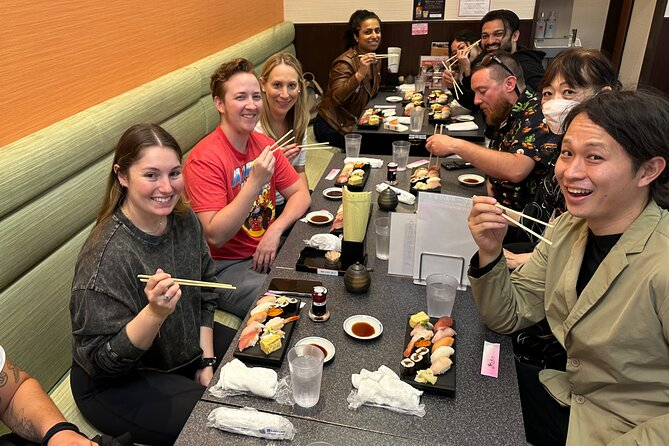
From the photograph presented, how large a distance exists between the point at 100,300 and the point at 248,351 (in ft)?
1.56

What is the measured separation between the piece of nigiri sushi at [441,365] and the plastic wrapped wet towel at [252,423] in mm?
403

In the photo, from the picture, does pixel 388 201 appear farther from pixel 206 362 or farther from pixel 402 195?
pixel 206 362

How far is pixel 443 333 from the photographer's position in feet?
4.72

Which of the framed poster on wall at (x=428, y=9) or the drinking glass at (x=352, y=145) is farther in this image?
the framed poster on wall at (x=428, y=9)

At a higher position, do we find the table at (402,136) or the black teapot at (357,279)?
the black teapot at (357,279)

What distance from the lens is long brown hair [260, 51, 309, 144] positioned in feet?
9.14

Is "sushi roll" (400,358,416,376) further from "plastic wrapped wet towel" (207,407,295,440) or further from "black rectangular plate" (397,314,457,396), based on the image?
"plastic wrapped wet towel" (207,407,295,440)

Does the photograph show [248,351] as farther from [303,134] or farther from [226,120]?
[303,134]

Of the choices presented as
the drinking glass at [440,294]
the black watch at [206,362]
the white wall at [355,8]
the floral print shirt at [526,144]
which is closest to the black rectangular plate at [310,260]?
the drinking glass at [440,294]

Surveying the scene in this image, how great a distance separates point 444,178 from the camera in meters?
2.72

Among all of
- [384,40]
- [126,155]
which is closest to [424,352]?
[126,155]

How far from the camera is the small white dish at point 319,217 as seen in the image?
2.20m

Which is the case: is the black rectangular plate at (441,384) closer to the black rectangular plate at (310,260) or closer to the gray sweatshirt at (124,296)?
the black rectangular plate at (310,260)

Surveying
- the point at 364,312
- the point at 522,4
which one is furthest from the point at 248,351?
the point at 522,4
